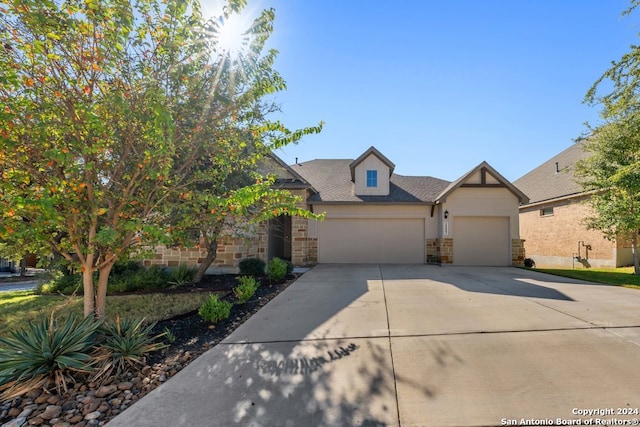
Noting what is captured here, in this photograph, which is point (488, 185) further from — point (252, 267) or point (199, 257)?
point (199, 257)

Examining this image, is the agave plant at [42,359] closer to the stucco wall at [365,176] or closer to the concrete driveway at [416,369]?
the concrete driveway at [416,369]

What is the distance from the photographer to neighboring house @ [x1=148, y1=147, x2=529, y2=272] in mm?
13828

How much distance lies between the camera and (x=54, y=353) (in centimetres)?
354

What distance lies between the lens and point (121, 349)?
12.7 ft

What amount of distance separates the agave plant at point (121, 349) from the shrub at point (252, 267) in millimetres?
6715

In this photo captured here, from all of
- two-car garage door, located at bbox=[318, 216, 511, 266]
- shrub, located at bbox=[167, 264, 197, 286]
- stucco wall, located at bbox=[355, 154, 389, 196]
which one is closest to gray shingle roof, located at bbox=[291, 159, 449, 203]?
stucco wall, located at bbox=[355, 154, 389, 196]

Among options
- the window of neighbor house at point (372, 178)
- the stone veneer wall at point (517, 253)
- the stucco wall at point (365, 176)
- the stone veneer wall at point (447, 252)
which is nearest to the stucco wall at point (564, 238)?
the stone veneer wall at point (517, 253)

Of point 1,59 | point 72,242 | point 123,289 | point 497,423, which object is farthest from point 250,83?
point 123,289

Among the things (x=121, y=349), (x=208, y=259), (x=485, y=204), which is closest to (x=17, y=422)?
(x=121, y=349)

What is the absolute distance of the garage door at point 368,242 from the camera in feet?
48.3

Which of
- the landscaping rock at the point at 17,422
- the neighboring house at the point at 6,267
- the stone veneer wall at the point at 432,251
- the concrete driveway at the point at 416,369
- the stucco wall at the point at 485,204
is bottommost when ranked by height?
the neighboring house at the point at 6,267

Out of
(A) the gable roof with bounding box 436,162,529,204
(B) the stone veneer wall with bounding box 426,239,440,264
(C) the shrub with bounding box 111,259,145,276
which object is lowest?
(C) the shrub with bounding box 111,259,145,276

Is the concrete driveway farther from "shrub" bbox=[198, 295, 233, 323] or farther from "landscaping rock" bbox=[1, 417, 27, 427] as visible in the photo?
"landscaping rock" bbox=[1, 417, 27, 427]

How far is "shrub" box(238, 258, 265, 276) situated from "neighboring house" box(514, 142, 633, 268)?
14.4 m
